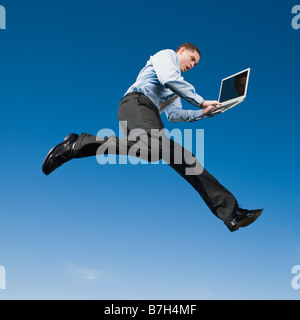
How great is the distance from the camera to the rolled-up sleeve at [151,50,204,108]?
433 cm

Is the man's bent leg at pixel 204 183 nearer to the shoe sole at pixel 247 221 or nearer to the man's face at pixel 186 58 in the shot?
the shoe sole at pixel 247 221

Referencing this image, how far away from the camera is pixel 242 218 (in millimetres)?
3926

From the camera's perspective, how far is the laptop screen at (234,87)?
13.6 feet

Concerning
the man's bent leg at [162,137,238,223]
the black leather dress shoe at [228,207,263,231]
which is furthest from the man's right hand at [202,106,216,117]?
the black leather dress shoe at [228,207,263,231]

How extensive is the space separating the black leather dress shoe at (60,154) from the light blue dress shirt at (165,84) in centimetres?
104

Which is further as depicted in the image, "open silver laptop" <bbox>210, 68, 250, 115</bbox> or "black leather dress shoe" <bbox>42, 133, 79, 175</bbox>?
"black leather dress shoe" <bbox>42, 133, 79, 175</bbox>

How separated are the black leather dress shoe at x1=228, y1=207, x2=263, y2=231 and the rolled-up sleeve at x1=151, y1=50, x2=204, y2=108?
1423mm

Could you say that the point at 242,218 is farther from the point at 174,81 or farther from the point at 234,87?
the point at 174,81

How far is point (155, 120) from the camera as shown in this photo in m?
4.38

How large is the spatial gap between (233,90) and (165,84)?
0.84 meters

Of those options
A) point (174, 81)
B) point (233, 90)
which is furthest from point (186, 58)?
point (233, 90)

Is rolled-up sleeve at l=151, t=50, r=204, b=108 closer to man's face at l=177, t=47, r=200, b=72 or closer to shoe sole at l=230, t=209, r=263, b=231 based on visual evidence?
man's face at l=177, t=47, r=200, b=72

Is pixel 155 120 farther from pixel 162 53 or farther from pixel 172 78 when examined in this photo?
pixel 162 53

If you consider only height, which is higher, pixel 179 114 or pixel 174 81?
pixel 179 114
